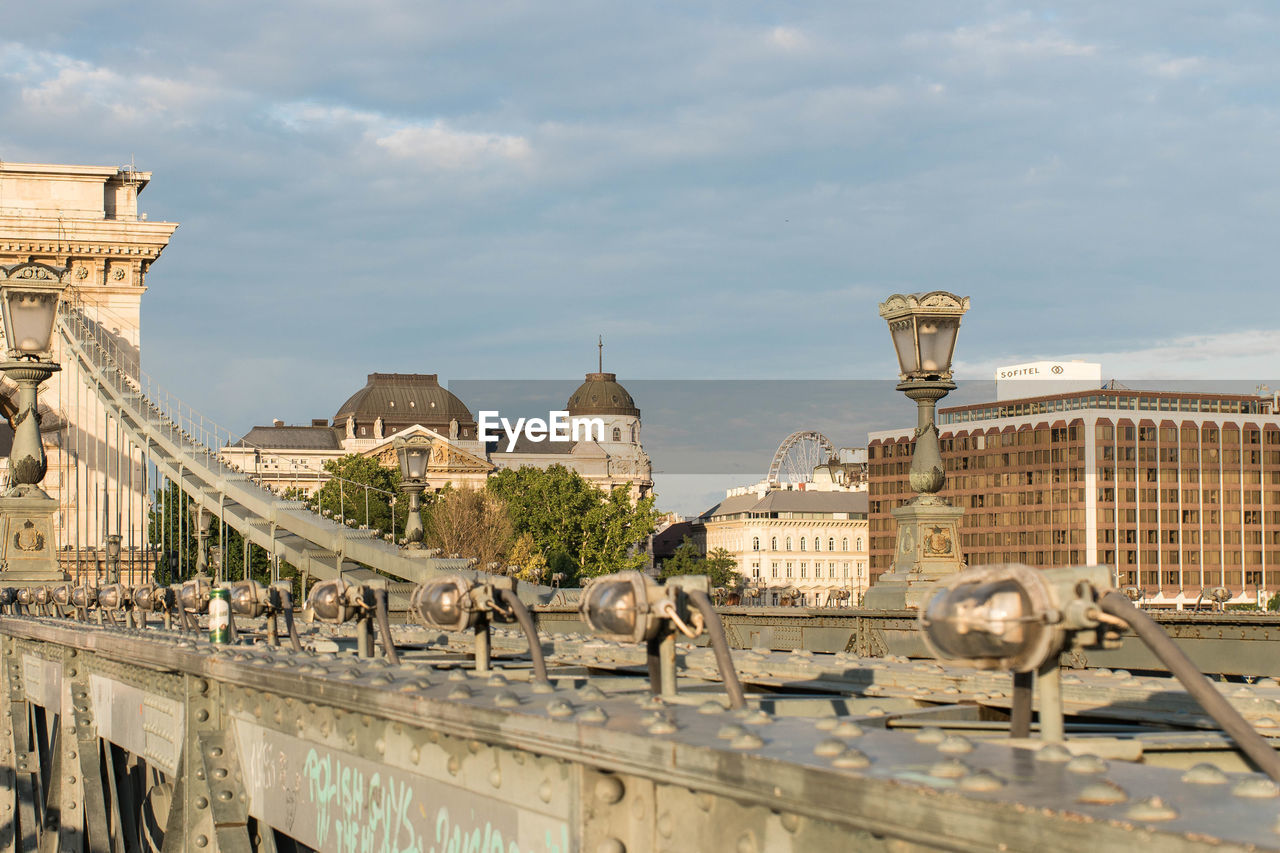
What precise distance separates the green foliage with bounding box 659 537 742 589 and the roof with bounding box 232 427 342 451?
1454 inches

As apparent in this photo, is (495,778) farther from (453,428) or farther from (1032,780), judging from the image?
(453,428)

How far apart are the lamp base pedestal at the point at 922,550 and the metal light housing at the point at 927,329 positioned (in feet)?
4.28

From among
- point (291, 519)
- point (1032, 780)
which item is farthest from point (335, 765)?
point (291, 519)

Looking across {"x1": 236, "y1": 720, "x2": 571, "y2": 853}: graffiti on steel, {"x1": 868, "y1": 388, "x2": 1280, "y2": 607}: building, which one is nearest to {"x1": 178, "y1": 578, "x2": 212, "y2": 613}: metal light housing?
{"x1": 236, "y1": 720, "x2": 571, "y2": 853}: graffiti on steel

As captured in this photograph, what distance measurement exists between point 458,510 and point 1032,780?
9144 centimetres

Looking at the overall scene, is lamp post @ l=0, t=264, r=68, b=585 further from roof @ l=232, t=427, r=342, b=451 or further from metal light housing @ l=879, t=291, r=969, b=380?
roof @ l=232, t=427, r=342, b=451

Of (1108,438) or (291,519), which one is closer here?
(291,519)

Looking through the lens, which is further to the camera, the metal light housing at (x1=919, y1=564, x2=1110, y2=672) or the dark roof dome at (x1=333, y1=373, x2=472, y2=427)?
the dark roof dome at (x1=333, y1=373, x2=472, y2=427)

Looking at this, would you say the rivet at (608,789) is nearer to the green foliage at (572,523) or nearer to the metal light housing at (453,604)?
the metal light housing at (453,604)

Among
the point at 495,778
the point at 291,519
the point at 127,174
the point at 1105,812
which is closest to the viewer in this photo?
the point at 1105,812

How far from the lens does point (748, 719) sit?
145 inches

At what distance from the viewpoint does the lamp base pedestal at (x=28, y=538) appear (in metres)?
21.8

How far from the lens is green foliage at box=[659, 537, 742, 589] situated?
5955 inches

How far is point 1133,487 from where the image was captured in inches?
6078
